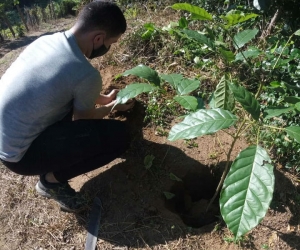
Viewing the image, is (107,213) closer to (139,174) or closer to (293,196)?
(139,174)

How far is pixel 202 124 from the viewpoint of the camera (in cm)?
128

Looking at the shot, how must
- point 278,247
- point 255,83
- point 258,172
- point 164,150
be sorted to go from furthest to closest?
point 255,83 → point 164,150 → point 278,247 → point 258,172

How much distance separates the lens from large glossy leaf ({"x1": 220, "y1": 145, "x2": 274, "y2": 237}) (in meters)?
1.12

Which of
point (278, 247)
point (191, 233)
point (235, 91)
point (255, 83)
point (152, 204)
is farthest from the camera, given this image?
point (255, 83)

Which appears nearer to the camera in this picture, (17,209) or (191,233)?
(191,233)

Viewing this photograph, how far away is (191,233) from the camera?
198cm

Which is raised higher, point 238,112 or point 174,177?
point 238,112

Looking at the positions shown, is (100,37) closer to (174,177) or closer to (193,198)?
(174,177)

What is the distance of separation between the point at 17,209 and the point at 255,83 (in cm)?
195

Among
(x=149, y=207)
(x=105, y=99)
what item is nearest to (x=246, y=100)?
(x=149, y=207)

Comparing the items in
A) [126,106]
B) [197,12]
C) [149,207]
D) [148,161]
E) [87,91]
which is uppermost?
[197,12]

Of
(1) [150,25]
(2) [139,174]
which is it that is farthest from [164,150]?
(1) [150,25]

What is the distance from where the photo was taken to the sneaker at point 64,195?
2.16 metres

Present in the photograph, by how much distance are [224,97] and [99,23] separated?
827mm
